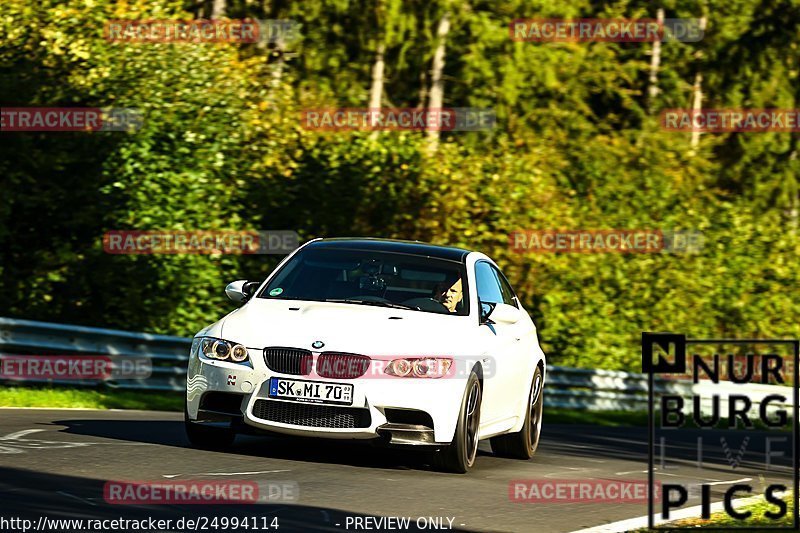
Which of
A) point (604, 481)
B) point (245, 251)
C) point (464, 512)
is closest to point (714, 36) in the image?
point (245, 251)

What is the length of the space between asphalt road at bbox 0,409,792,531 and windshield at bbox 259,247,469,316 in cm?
119

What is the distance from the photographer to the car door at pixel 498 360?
11594mm

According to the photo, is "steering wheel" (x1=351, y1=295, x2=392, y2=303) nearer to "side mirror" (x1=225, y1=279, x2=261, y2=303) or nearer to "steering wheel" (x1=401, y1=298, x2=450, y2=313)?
"steering wheel" (x1=401, y1=298, x2=450, y2=313)

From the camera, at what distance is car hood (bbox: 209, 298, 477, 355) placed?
419 inches

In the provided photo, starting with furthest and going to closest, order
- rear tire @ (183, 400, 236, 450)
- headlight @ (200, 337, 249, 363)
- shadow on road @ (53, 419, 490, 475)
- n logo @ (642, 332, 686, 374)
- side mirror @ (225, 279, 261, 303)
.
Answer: side mirror @ (225, 279, 261, 303) → rear tire @ (183, 400, 236, 450) → shadow on road @ (53, 419, 490, 475) → headlight @ (200, 337, 249, 363) → n logo @ (642, 332, 686, 374)

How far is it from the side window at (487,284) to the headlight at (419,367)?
1565 millimetres

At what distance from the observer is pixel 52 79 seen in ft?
79.8

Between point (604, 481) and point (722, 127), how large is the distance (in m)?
34.9

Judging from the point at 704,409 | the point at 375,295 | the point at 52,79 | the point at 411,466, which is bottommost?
the point at 704,409

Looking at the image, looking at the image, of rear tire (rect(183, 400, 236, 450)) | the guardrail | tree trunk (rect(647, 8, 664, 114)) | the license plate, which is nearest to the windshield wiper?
the license plate

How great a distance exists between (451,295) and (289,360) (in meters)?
1.81

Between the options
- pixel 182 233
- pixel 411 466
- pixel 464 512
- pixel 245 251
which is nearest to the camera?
pixel 464 512

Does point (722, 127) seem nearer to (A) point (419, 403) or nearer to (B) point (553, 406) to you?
(B) point (553, 406)

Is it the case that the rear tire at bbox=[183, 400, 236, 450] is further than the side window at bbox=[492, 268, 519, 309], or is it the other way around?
the side window at bbox=[492, 268, 519, 309]
